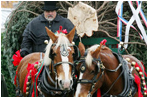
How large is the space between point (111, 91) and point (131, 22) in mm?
2501

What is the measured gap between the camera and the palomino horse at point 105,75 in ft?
11.2

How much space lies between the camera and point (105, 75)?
147 inches

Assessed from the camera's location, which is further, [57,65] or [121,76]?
[121,76]

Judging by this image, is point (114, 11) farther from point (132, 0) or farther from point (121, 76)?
point (121, 76)

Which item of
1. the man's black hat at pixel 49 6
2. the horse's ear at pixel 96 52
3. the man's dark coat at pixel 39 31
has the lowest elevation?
the horse's ear at pixel 96 52

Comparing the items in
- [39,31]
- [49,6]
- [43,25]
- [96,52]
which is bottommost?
[96,52]

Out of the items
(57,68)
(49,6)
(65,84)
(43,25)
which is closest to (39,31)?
(43,25)

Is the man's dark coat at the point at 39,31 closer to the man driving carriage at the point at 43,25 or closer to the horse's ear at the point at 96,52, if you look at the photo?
the man driving carriage at the point at 43,25

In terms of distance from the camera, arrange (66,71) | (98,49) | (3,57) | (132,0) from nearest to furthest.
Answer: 1. (66,71)
2. (98,49)
3. (132,0)
4. (3,57)

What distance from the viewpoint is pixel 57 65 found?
322 cm

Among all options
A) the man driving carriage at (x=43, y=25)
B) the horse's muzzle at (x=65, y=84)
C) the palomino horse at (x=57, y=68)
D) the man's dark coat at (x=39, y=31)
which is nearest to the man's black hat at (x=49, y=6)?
the man driving carriage at (x=43, y=25)

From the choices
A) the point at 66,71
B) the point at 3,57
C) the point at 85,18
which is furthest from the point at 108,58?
the point at 3,57

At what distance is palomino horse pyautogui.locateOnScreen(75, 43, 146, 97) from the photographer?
341cm

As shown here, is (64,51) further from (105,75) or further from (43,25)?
(43,25)
